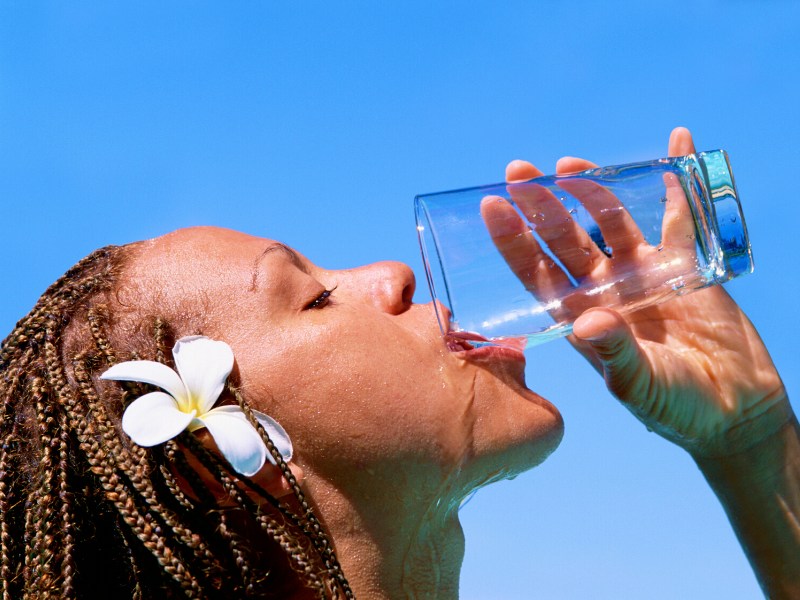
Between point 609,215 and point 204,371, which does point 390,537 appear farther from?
Result: point 609,215

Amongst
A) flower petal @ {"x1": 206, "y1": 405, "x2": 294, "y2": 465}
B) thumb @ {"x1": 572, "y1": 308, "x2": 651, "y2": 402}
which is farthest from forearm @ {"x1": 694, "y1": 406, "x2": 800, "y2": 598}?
flower petal @ {"x1": 206, "y1": 405, "x2": 294, "y2": 465}

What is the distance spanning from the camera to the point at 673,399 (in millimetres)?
2896

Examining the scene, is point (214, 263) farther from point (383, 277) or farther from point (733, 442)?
point (733, 442)

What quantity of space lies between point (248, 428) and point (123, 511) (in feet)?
1.23

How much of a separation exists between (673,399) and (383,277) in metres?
1.06

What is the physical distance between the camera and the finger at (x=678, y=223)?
8.79ft

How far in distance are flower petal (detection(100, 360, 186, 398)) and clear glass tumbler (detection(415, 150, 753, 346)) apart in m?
0.78

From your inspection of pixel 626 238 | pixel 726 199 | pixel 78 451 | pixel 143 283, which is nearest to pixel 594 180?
pixel 626 238

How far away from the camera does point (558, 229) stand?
2.73 m

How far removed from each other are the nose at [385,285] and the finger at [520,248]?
1.03 ft

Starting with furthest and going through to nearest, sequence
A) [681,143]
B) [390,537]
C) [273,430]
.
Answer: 1. [681,143]
2. [390,537]
3. [273,430]

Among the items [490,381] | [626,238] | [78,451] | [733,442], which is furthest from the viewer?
[733,442]

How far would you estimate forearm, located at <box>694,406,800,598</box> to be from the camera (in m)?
3.06

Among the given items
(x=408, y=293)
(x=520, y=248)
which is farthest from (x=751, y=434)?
(x=408, y=293)
